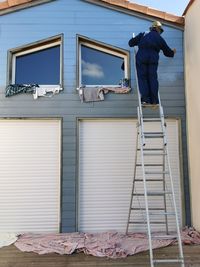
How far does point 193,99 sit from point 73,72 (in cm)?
234

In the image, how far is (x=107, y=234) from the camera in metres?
6.86

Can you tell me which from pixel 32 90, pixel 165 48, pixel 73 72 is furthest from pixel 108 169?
pixel 165 48

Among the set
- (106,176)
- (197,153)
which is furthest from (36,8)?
(197,153)

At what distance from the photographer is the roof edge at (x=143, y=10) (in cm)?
772

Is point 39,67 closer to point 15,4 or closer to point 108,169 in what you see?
point 15,4

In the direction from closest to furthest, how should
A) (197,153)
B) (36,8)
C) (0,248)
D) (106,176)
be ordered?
(0,248), (197,153), (106,176), (36,8)

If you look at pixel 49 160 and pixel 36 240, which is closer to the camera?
pixel 36 240

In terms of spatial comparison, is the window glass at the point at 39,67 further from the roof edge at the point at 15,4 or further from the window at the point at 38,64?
the roof edge at the point at 15,4

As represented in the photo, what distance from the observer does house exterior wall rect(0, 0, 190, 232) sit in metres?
7.30

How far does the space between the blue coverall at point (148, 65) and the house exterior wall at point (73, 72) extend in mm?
983

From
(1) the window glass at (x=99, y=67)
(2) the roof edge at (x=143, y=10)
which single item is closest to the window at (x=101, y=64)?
(1) the window glass at (x=99, y=67)

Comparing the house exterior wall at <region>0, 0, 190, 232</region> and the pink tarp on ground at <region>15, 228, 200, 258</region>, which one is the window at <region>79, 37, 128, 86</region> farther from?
the pink tarp on ground at <region>15, 228, 200, 258</region>

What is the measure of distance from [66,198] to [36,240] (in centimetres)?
97

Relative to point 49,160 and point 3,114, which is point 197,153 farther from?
point 3,114
